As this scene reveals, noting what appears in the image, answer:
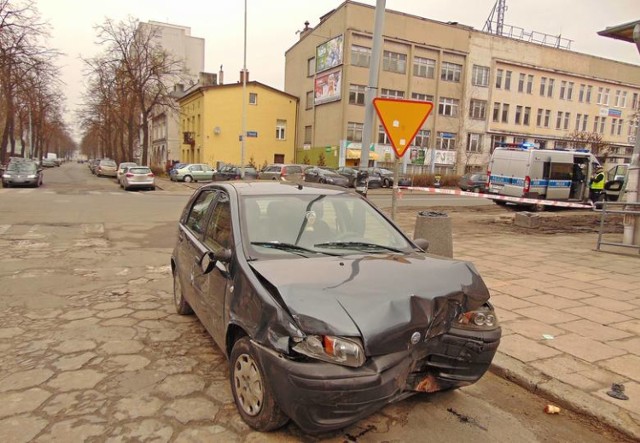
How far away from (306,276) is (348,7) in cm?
4110

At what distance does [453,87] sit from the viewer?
46875mm

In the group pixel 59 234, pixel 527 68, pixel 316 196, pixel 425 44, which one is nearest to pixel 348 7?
pixel 425 44

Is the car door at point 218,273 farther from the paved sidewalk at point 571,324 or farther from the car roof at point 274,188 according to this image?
the paved sidewalk at point 571,324

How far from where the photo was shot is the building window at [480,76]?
47.7 metres

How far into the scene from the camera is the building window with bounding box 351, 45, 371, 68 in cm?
4034

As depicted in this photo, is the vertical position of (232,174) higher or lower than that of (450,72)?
lower

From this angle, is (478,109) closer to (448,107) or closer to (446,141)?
(448,107)

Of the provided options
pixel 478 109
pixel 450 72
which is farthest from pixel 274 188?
pixel 478 109

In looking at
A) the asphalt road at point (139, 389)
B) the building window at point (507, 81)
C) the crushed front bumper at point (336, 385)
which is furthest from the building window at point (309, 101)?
the crushed front bumper at point (336, 385)

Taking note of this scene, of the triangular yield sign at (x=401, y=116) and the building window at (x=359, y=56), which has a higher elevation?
the building window at (x=359, y=56)

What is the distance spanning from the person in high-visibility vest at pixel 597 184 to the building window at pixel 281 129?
32.8 m

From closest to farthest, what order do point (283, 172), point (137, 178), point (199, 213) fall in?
1. point (199, 213)
2. point (137, 178)
3. point (283, 172)

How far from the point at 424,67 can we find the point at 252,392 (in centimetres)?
4606

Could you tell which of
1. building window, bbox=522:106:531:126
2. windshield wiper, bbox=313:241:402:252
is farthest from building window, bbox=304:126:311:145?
windshield wiper, bbox=313:241:402:252
